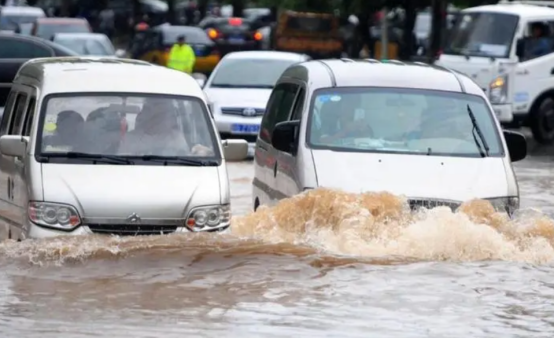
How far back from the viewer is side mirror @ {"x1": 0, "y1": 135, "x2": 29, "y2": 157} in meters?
11.2

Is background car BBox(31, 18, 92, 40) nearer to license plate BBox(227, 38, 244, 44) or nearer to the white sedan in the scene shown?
license plate BBox(227, 38, 244, 44)

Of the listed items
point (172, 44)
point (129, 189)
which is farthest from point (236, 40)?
point (129, 189)

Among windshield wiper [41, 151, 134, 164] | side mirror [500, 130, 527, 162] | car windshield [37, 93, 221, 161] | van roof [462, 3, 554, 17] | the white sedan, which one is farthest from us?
van roof [462, 3, 554, 17]

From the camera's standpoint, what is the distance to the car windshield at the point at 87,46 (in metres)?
34.0

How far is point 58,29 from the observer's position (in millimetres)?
41062

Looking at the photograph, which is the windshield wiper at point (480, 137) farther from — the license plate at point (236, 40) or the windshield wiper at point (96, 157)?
the license plate at point (236, 40)

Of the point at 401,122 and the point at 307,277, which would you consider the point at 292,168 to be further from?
the point at 307,277

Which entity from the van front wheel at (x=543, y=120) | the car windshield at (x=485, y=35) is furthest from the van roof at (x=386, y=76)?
the van front wheel at (x=543, y=120)

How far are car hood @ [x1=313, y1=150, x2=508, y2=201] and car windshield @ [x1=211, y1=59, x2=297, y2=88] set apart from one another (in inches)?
451

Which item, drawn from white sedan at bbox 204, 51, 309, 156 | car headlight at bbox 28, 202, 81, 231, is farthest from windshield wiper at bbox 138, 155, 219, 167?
white sedan at bbox 204, 51, 309, 156

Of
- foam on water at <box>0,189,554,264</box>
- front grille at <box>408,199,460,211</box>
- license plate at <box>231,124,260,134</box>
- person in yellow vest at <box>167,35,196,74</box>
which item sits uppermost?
front grille at <box>408,199,460,211</box>

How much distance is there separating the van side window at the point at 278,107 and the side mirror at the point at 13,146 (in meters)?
2.80

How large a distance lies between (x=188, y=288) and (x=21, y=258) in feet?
4.19

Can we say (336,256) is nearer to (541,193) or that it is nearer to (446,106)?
(446,106)
